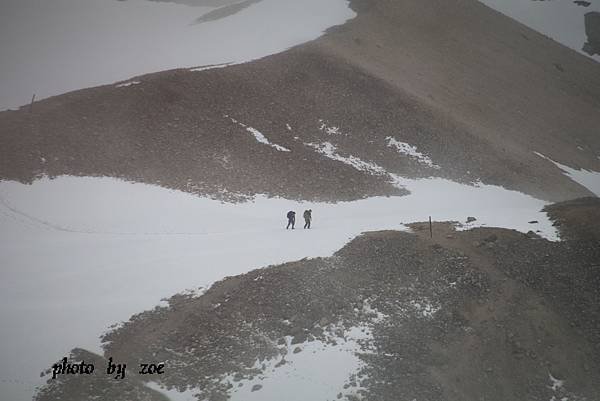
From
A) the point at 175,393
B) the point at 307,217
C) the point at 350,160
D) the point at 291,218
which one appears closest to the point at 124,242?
the point at 291,218

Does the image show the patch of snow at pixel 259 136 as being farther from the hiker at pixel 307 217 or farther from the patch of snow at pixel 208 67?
the hiker at pixel 307 217

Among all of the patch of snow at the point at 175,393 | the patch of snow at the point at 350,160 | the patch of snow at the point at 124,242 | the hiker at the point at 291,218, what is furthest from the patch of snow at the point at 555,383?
the patch of snow at the point at 350,160

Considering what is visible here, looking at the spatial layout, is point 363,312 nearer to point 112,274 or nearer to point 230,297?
point 230,297

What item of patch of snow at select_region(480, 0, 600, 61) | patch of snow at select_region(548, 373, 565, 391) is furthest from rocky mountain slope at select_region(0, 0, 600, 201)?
patch of snow at select_region(480, 0, 600, 61)

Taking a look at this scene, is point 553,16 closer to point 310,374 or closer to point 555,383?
point 555,383

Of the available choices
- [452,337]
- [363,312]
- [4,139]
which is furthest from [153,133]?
[452,337]
